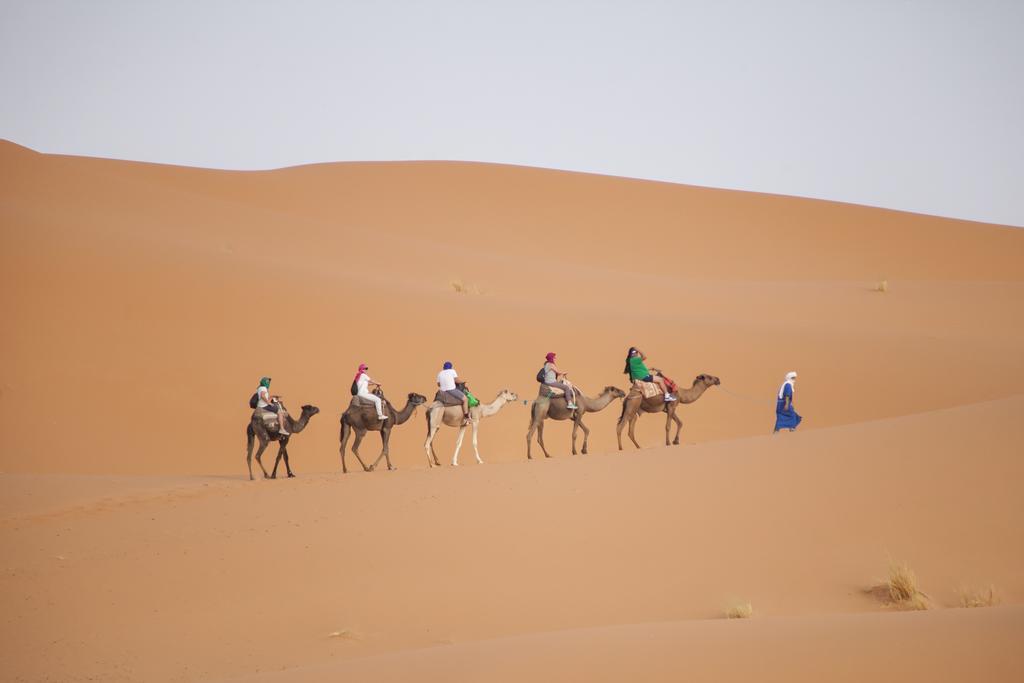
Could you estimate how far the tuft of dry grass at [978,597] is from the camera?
464 inches

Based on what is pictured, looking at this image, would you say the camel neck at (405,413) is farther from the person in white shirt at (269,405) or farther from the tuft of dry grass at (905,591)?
the tuft of dry grass at (905,591)

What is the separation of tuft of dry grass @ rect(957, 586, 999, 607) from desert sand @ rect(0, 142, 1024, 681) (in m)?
0.17

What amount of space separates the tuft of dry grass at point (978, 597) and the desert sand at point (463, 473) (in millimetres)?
165

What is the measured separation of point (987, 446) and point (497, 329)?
16993 mm

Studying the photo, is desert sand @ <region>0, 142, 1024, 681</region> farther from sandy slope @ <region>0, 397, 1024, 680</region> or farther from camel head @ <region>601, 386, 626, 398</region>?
camel head @ <region>601, 386, 626, 398</region>

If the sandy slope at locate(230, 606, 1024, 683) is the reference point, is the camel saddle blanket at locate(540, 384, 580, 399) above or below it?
above

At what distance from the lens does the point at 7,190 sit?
36438mm

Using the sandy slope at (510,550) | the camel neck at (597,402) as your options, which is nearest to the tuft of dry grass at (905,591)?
the sandy slope at (510,550)

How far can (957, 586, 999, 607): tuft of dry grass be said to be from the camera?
11.8 m

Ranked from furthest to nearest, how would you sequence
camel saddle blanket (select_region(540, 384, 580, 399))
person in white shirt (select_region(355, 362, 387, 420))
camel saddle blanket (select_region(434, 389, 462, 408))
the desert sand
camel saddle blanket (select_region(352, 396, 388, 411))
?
camel saddle blanket (select_region(540, 384, 580, 399)) → camel saddle blanket (select_region(434, 389, 462, 408)) → camel saddle blanket (select_region(352, 396, 388, 411)) → person in white shirt (select_region(355, 362, 387, 420)) → the desert sand

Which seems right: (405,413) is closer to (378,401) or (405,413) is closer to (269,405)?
(378,401)

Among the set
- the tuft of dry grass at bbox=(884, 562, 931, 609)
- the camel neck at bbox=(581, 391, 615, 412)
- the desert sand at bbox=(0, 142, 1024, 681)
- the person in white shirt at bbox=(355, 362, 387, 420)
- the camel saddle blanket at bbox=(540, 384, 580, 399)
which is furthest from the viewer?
the camel neck at bbox=(581, 391, 615, 412)

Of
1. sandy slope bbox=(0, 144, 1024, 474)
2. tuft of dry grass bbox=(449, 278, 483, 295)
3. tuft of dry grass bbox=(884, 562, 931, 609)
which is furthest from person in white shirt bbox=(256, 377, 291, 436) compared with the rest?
tuft of dry grass bbox=(449, 278, 483, 295)

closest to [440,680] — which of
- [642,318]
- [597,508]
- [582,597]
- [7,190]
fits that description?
[582,597]
